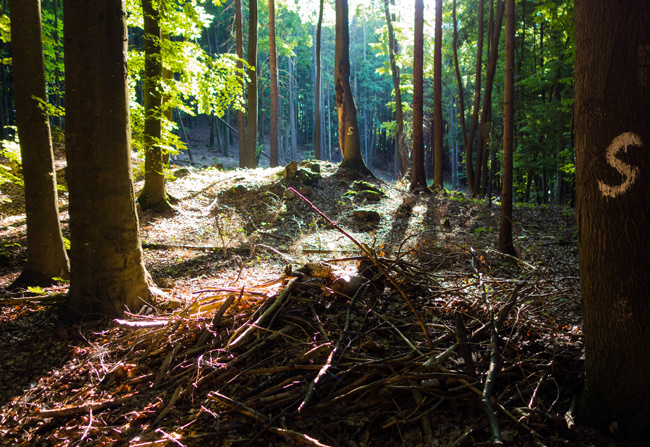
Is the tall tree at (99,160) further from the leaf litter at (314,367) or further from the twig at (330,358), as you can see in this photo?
the twig at (330,358)

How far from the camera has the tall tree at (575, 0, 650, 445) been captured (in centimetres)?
201

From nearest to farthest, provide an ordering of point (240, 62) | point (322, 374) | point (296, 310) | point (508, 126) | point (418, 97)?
point (322, 374) → point (296, 310) → point (508, 126) → point (418, 97) → point (240, 62)

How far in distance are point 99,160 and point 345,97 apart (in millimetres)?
11524

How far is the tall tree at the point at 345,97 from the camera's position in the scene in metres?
14.1

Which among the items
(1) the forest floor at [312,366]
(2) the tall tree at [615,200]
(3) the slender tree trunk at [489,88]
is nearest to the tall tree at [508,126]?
(1) the forest floor at [312,366]

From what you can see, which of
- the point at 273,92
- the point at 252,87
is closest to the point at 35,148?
the point at 252,87

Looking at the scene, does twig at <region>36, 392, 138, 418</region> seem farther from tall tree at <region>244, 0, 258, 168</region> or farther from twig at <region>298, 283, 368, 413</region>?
tall tree at <region>244, 0, 258, 168</region>

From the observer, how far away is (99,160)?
4.08m

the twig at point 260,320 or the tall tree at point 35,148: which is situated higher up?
the tall tree at point 35,148

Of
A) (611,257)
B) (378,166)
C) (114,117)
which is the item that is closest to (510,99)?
(611,257)

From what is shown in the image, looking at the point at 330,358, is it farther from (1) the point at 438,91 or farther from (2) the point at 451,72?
(2) the point at 451,72

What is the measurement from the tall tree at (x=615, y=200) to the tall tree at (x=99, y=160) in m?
4.33

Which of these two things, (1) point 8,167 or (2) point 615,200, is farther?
(1) point 8,167

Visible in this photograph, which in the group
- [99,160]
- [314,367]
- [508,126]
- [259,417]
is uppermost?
[508,126]
